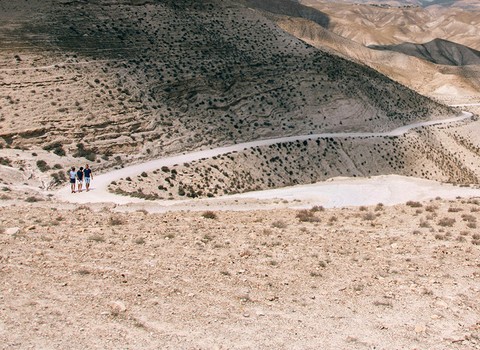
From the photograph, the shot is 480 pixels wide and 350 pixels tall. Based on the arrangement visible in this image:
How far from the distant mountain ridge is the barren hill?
4481 inches

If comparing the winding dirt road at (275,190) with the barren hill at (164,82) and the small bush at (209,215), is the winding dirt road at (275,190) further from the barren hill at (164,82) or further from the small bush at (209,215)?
the small bush at (209,215)

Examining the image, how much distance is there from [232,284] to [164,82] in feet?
125

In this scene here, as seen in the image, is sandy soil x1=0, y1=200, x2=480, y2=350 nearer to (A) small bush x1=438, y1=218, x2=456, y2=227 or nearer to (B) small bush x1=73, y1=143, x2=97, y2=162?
(A) small bush x1=438, y1=218, x2=456, y2=227

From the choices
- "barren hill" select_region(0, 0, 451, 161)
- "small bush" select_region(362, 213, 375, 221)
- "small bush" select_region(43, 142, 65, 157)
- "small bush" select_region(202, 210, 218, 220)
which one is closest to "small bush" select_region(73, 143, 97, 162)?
"barren hill" select_region(0, 0, 451, 161)

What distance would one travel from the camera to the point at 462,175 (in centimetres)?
Result: 5344

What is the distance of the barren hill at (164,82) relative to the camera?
3825 centimetres

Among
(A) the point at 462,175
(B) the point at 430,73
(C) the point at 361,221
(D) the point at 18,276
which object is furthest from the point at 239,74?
(B) the point at 430,73

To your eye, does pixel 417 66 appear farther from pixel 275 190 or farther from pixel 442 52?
pixel 275 190

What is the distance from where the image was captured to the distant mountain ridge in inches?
6747

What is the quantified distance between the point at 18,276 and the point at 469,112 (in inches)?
3282

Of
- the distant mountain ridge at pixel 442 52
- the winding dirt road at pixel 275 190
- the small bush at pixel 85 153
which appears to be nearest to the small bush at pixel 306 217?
the winding dirt road at pixel 275 190

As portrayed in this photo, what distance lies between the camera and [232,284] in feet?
38.2

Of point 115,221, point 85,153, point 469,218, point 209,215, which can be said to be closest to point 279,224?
point 209,215

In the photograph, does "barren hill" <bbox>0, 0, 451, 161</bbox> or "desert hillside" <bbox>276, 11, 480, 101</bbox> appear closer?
"barren hill" <bbox>0, 0, 451, 161</bbox>
